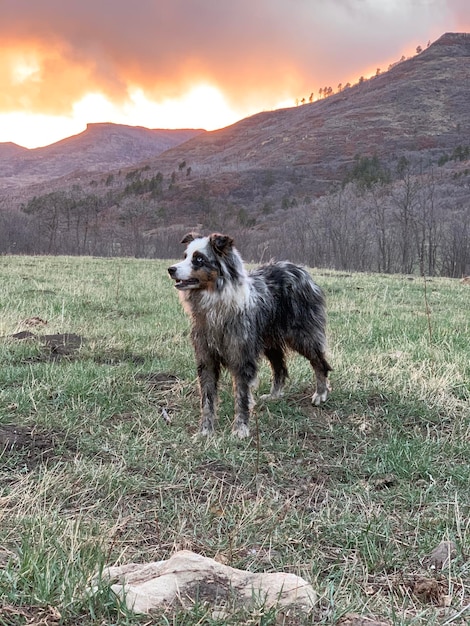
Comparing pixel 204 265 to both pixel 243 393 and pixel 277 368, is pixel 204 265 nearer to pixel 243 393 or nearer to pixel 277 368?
pixel 243 393

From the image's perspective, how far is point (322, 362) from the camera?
5.23 m

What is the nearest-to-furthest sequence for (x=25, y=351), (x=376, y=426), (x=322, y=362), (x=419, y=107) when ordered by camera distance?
(x=376, y=426), (x=322, y=362), (x=25, y=351), (x=419, y=107)

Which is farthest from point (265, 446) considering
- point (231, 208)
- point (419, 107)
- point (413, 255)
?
point (419, 107)

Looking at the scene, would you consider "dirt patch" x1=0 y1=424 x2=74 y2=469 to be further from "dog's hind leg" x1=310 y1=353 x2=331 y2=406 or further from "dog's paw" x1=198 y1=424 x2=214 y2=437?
"dog's hind leg" x1=310 y1=353 x2=331 y2=406

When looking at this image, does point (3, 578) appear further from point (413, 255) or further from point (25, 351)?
point (413, 255)

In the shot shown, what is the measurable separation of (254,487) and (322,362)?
2091 mm

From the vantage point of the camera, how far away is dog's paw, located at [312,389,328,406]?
4.94 m

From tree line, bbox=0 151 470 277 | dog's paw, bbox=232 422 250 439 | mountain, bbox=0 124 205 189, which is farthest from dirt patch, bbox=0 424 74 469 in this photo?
mountain, bbox=0 124 205 189

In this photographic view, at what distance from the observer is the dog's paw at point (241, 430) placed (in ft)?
14.1

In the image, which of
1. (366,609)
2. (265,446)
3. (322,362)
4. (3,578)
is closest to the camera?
(3,578)

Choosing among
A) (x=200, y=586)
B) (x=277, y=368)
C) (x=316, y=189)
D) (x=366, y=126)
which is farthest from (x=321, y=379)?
(x=366, y=126)

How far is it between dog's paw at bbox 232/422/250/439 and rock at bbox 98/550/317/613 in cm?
214

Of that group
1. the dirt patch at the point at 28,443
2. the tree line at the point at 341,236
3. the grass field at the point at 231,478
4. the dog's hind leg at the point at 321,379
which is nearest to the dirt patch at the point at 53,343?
the grass field at the point at 231,478

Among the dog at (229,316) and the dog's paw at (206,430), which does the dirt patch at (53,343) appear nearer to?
the dog at (229,316)
